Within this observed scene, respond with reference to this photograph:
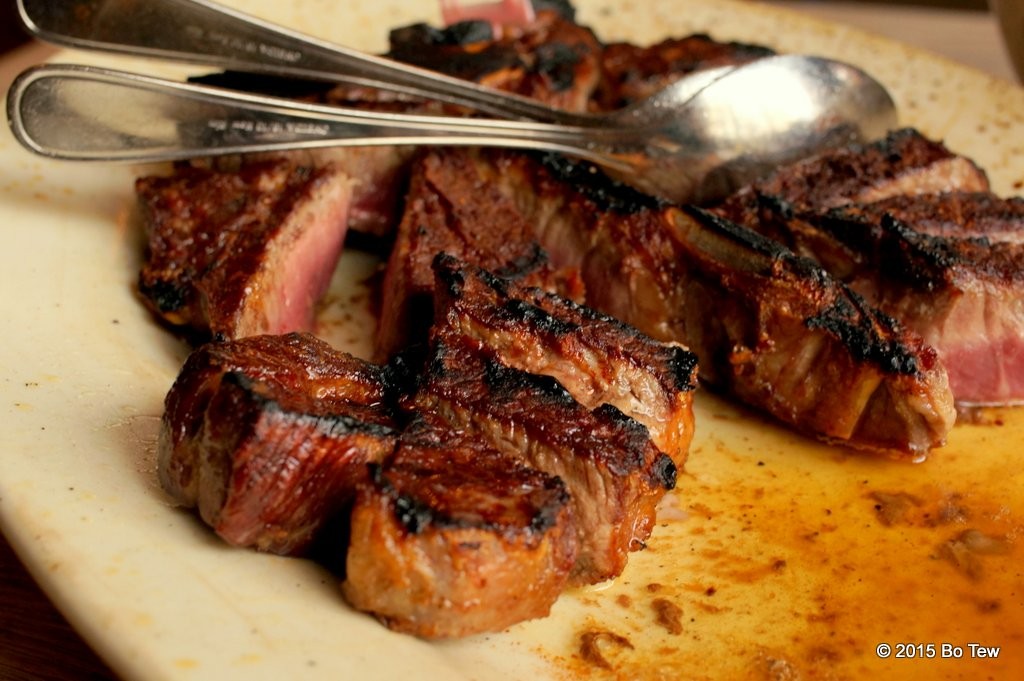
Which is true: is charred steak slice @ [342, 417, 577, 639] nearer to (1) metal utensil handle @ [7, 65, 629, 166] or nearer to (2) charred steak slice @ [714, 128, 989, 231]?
(1) metal utensil handle @ [7, 65, 629, 166]

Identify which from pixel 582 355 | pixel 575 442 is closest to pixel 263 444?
pixel 575 442

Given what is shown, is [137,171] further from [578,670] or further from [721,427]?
[578,670]

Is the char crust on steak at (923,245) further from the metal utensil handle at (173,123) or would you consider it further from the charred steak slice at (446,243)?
the metal utensil handle at (173,123)

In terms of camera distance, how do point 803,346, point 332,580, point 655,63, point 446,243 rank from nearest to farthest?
point 332,580 → point 803,346 → point 446,243 → point 655,63

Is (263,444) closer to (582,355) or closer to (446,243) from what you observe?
(582,355)

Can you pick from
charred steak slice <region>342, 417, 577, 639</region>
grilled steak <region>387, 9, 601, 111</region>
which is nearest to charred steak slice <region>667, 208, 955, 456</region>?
grilled steak <region>387, 9, 601, 111</region>
